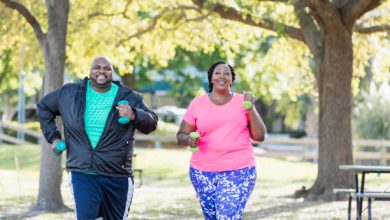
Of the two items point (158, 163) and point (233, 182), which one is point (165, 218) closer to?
point (233, 182)

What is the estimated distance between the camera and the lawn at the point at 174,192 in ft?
47.0

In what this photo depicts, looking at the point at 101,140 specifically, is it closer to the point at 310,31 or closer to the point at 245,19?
the point at 310,31

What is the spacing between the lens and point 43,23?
1747 cm

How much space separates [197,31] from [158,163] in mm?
7813

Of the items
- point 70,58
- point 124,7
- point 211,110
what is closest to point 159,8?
point 124,7

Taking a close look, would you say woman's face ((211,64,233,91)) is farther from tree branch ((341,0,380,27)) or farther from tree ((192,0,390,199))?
tree ((192,0,390,199))

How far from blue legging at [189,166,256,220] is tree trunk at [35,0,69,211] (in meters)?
6.99

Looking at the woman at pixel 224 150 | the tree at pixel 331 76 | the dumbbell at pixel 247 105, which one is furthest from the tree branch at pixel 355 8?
the dumbbell at pixel 247 105

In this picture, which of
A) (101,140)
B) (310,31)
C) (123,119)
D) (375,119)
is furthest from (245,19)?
(375,119)

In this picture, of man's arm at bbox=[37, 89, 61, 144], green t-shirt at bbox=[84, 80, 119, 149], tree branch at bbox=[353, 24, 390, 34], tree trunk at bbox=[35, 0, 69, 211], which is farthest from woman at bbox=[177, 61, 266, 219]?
tree branch at bbox=[353, 24, 390, 34]

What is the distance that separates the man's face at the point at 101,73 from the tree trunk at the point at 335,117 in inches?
403

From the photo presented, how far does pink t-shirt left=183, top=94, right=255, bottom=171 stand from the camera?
24.6 feet

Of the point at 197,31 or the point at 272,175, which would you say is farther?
the point at 272,175

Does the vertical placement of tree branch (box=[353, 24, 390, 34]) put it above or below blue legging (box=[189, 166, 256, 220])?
above
